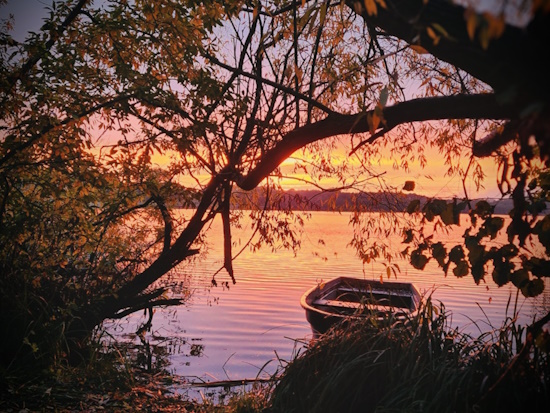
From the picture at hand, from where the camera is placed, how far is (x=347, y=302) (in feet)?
35.5

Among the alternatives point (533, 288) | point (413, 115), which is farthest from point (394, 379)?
point (413, 115)

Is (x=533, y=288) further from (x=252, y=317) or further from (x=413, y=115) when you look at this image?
(x=252, y=317)

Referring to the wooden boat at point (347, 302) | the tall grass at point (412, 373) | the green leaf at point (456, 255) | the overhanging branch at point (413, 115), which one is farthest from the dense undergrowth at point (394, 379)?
the overhanging branch at point (413, 115)

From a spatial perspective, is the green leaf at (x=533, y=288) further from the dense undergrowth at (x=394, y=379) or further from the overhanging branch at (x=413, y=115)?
the overhanging branch at (x=413, y=115)

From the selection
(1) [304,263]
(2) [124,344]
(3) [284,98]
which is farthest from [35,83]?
(1) [304,263]

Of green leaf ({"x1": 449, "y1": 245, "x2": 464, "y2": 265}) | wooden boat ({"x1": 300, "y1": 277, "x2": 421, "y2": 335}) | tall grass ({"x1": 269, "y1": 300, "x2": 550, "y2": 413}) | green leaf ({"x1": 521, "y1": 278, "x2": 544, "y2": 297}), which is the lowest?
wooden boat ({"x1": 300, "y1": 277, "x2": 421, "y2": 335})

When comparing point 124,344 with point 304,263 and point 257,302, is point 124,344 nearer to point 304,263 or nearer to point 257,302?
point 257,302

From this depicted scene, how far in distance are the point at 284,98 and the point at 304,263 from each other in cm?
3149

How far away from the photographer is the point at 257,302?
22.8 m

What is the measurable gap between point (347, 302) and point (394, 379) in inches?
245

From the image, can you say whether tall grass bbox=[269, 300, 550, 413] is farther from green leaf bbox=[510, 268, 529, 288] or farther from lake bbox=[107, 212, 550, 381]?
lake bbox=[107, 212, 550, 381]

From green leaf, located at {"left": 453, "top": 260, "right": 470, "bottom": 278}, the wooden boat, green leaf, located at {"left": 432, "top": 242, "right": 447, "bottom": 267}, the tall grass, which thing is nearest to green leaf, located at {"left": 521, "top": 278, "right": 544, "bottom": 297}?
green leaf, located at {"left": 453, "top": 260, "right": 470, "bottom": 278}

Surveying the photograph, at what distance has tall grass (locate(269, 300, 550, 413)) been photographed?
3949 millimetres

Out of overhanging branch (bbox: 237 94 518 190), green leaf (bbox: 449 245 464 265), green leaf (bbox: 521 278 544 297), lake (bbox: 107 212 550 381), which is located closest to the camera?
overhanging branch (bbox: 237 94 518 190)
